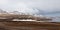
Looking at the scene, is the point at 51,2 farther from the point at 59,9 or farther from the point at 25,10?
the point at 25,10

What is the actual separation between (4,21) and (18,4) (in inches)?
6.3

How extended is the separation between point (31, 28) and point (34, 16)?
9 cm

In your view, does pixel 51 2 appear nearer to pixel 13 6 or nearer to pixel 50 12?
pixel 50 12

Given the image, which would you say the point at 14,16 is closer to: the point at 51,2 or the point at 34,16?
the point at 34,16

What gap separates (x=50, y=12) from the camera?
2.47 feet

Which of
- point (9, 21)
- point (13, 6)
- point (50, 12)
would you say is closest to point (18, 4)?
point (13, 6)

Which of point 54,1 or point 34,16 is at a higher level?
point 54,1

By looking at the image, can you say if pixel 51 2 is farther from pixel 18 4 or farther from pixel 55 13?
pixel 18 4

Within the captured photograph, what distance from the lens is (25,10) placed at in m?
0.75

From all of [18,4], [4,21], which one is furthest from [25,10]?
[4,21]

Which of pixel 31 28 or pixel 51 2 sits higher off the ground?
pixel 51 2

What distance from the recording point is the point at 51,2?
2.49 feet

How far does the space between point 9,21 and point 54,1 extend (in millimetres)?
360

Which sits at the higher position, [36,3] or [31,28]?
[36,3]
